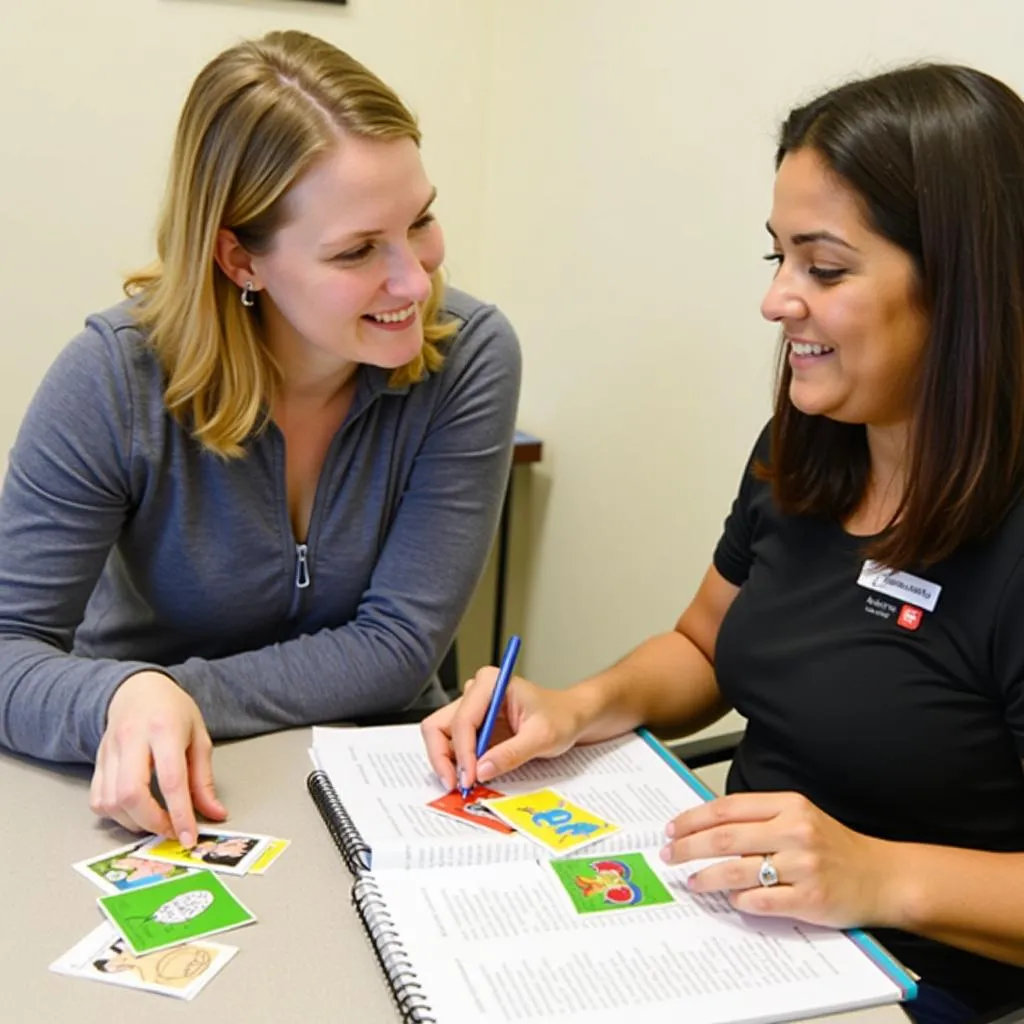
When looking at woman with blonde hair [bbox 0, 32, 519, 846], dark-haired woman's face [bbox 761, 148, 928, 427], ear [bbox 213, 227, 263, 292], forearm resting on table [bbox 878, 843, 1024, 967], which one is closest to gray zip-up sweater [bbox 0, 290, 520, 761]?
woman with blonde hair [bbox 0, 32, 519, 846]

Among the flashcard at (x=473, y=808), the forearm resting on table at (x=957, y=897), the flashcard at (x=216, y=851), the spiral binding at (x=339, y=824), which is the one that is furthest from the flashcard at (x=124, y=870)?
the forearm resting on table at (x=957, y=897)

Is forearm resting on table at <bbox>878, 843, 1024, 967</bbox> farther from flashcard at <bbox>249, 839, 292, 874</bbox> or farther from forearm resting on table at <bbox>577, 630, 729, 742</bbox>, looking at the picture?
flashcard at <bbox>249, 839, 292, 874</bbox>

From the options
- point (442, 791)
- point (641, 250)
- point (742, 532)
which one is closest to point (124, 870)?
point (442, 791)

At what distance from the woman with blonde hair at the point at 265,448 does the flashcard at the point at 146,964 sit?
25 centimetres

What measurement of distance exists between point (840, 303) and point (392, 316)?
519 mm

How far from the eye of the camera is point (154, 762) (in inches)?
→ 40.2

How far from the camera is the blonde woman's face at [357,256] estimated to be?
1.23 m

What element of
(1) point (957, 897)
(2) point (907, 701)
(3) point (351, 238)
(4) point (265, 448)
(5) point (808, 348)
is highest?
(3) point (351, 238)

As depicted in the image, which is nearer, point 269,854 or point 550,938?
point 550,938

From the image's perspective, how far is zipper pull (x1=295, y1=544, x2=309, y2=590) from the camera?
1.38 m

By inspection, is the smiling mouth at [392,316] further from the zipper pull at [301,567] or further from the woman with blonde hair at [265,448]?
the zipper pull at [301,567]

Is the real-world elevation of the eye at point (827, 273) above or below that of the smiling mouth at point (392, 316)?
above

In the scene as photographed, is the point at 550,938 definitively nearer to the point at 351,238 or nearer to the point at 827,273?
the point at 827,273

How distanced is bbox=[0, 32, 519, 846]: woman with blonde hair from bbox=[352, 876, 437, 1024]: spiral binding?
264 millimetres
